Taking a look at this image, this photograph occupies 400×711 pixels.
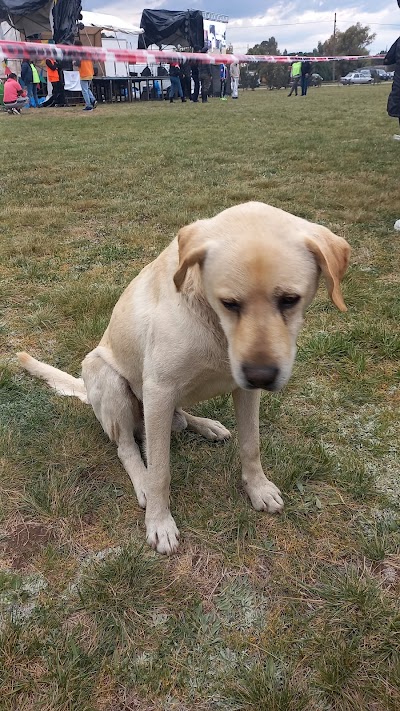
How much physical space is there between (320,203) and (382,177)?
1.68 metres

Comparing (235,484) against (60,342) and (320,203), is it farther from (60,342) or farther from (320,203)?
(320,203)

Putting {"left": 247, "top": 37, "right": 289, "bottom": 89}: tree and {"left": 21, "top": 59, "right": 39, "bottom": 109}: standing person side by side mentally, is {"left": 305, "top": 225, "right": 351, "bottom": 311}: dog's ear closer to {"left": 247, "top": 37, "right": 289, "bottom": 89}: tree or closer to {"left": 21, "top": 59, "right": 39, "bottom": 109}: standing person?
{"left": 21, "top": 59, "right": 39, "bottom": 109}: standing person

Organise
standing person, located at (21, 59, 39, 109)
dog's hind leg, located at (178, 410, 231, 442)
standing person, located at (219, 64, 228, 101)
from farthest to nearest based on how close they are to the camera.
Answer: standing person, located at (219, 64, 228, 101)
standing person, located at (21, 59, 39, 109)
dog's hind leg, located at (178, 410, 231, 442)

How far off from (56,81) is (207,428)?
2128cm

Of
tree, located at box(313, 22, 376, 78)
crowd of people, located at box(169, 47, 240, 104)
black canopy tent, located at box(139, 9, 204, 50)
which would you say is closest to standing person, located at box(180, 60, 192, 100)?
crowd of people, located at box(169, 47, 240, 104)

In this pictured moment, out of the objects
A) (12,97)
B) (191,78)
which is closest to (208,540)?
(12,97)

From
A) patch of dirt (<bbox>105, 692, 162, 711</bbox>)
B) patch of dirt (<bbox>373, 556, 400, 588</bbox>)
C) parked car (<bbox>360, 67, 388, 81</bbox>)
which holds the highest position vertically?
parked car (<bbox>360, 67, 388, 81</bbox>)

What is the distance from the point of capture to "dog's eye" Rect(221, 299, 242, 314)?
1.50 metres

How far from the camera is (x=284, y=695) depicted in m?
1.39

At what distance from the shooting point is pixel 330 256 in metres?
1.57

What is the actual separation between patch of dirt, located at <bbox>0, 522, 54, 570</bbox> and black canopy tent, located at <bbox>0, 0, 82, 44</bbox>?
2178cm

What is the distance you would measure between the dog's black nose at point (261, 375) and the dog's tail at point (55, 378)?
4.81ft

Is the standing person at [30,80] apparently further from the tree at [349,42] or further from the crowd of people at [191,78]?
the tree at [349,42]

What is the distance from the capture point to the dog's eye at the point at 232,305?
59.1 inches
